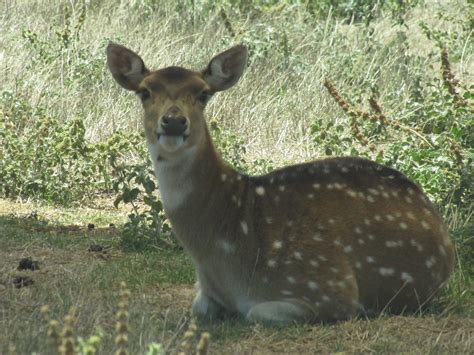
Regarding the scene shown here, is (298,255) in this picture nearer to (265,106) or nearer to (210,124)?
(210,124)

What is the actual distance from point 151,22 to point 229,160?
177 inches

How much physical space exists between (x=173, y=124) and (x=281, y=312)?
1.26 meters

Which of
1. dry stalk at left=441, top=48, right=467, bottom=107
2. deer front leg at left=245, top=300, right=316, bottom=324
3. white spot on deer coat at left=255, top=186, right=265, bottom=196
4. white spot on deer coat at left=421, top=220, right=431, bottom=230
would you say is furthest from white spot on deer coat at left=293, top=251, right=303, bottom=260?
dry stalk at left=441, top=48, right=467, bottom=107

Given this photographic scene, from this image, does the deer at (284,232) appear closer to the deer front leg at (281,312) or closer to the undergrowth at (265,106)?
the deer front leg at (281,312)

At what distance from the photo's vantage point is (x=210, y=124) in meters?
10.5

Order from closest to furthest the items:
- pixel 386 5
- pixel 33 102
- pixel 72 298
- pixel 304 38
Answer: pixel 72 298 → pixel 33 102 → pixel 304 38 → pixel 386 5

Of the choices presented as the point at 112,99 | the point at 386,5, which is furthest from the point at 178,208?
the point at 386,5

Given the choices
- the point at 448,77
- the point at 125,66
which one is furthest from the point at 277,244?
the point at 448,77

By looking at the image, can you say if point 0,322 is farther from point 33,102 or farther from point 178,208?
point 33,102

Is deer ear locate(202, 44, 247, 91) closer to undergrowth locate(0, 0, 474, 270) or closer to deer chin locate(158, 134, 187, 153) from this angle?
deer chin locate(158, 134, 187, 153)

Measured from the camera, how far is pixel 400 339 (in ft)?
21.1

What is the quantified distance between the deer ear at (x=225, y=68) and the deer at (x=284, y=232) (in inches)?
3.1

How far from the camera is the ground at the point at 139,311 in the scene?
621 centimetres

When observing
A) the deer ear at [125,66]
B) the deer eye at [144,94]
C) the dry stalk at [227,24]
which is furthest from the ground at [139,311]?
the dry stalk at [227,24]
